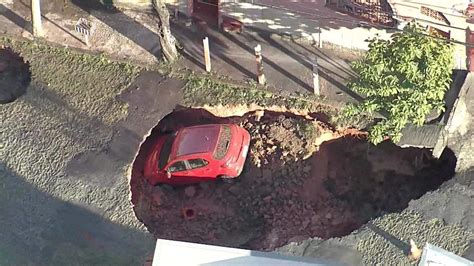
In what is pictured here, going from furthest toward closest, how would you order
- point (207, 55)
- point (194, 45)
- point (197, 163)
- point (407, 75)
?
point (194, 45) → point (207, 55) → point (197, 163) → point (407, 75)

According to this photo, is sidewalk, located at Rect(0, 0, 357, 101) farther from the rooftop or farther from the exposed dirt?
the rooftop

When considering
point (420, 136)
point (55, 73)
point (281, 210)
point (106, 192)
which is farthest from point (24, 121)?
point (420, 136)

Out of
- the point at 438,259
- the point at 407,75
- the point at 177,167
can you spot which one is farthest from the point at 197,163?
the point at 438,259

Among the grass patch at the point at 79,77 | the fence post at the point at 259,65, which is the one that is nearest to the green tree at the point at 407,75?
the fence post at the point at 259,65

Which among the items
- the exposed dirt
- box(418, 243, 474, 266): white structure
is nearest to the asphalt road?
the exposed dirt

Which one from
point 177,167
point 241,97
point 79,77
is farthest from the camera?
point 79,77

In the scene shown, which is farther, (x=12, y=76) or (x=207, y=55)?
(x=12, y=76)

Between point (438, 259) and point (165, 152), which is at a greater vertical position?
point (438, 259)

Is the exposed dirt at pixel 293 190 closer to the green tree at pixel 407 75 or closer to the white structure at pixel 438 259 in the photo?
the green tree at pixel 407 75

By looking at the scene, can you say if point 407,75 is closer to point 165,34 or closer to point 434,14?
point 434,14
